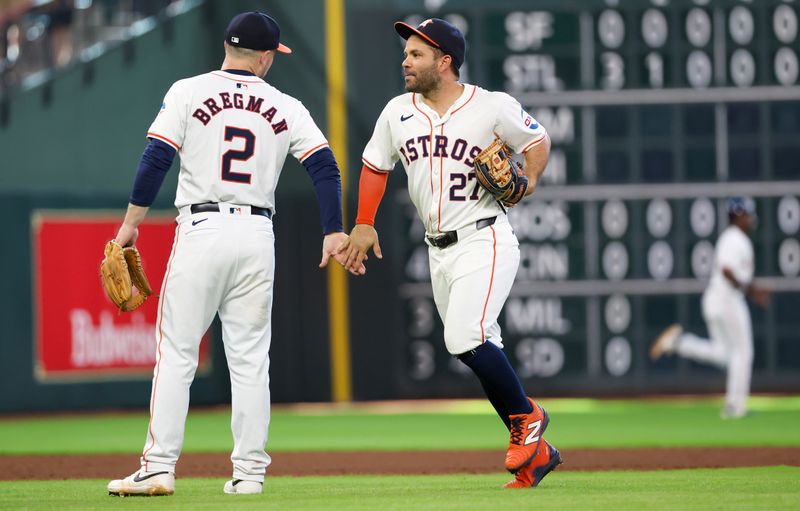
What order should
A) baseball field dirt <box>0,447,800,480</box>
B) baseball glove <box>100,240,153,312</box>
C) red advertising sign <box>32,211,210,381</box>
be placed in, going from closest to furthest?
baseball glove <box>100,240,153,312</box>, baseball field dirt <box>0,447,800,480</box>, red advertising sign <box>32,211,210,381</box>

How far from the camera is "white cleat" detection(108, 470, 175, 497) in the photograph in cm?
467

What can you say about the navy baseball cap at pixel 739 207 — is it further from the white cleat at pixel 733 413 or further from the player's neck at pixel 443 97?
the player's neck at pixel 443 97

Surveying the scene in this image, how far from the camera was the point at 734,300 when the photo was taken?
33.0ft

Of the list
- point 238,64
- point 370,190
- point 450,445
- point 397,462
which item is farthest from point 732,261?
point 238,64

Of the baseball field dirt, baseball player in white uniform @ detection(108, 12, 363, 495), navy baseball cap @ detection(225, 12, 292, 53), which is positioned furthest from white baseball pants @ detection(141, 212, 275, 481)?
the baseball field dirt

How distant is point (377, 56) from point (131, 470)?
5.73 m

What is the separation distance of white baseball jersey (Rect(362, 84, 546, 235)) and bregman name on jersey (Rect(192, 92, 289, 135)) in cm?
54

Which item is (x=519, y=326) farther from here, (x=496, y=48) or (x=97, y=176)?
(x=97, y=176)

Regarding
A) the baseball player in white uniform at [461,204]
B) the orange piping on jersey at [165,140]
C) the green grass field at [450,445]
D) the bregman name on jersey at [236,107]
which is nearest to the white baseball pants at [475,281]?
the baseball player in white uniform at [461,204]

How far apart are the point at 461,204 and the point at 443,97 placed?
444 mm

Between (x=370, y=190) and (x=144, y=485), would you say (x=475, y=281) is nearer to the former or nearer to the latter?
(x=370, y=190)

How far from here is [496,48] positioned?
11.2 meters

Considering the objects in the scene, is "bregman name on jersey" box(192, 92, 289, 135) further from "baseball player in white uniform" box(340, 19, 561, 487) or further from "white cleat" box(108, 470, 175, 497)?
"white cleat" box(108, 470, 175, 497)

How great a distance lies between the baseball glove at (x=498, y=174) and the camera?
4.95 m
